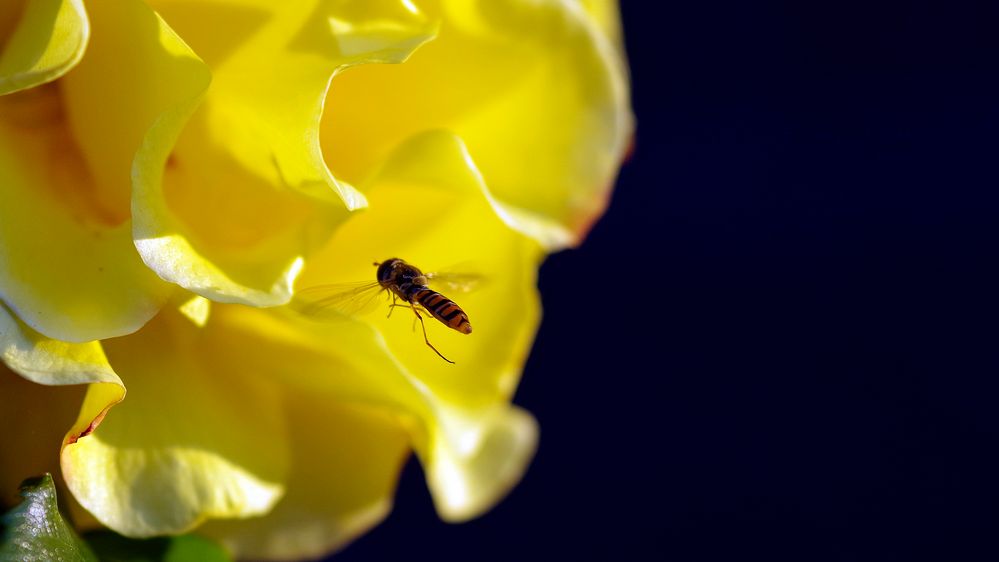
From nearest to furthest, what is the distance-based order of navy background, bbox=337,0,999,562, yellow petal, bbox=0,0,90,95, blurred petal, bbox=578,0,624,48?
yellow petal, bbox=0,0,90,95, blurred petal, bbox=578,0,624,48, navy background, bbox=337,0,999,562

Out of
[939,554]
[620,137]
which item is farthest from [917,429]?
[620,137]

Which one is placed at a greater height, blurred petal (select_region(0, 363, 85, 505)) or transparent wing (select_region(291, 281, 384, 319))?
transparent wing (select_region(291, 281, 384, 319))

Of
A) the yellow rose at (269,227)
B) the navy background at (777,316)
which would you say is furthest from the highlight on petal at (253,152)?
the navy background at (777,316)

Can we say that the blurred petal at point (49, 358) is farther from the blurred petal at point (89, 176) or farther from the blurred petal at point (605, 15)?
the blurred petal at point (605, 15)

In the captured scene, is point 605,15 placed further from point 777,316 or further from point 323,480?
point 777,316

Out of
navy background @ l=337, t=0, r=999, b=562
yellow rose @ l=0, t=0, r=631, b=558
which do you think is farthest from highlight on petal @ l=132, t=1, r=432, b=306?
navy background @ l=337, t=0, r=999, b=562

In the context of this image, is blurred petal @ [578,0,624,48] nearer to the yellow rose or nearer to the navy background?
the yellow rose

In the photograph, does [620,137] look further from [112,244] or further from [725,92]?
[725,92]

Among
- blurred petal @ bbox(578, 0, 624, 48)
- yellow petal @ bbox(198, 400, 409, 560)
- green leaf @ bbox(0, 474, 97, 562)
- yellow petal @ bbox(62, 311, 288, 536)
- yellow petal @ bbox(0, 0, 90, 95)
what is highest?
yellow petal @ bbox(0, 0, 90, 95)
